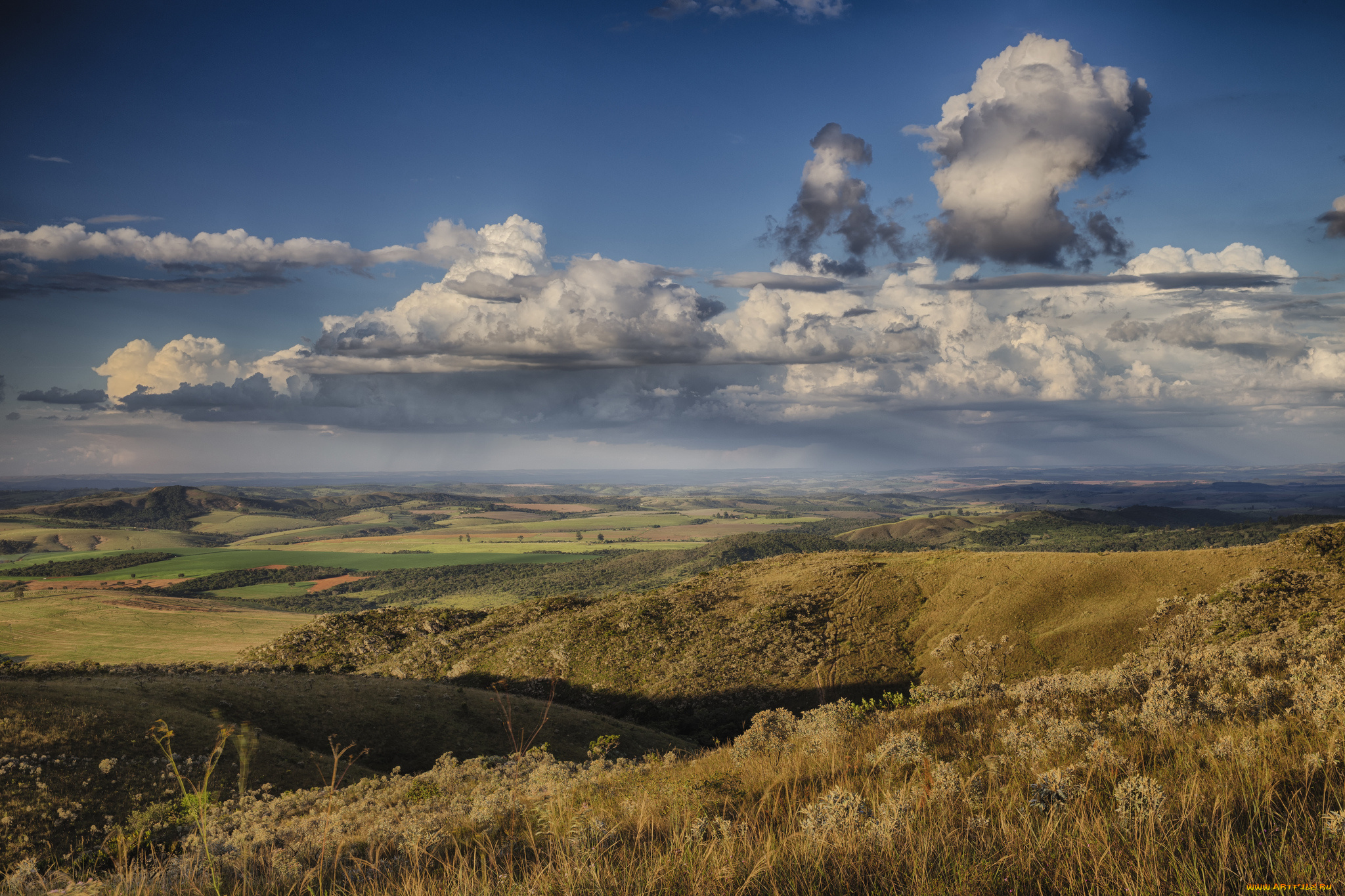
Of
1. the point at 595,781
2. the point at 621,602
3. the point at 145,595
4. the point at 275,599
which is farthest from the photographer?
the point at 275,599

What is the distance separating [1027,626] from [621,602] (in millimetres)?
40596

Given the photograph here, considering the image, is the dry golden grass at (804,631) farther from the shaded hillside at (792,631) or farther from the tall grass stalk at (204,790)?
the tall grass stalk at (204,790)

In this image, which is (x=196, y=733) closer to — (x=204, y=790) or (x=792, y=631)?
(x=204, y=790)

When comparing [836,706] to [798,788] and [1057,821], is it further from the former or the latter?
[1057,821]

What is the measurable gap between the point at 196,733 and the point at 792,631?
4374cm

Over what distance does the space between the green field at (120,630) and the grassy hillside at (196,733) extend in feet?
229

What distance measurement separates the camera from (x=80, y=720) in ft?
80.7

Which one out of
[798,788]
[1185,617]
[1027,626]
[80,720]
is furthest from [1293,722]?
Result: [1027,626]

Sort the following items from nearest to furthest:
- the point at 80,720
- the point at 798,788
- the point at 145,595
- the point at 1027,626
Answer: the point at 798,788, the point at 80,720, the point at 1027,626, the point at 145,595

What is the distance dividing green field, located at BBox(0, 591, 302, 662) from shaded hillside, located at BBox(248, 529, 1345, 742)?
46.5m

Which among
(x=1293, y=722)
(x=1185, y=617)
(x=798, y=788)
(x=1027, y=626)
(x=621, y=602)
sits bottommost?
(x=621, y=602)

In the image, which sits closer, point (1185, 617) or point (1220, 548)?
point (1185, 617)

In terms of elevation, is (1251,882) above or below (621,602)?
above

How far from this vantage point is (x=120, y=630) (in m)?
120
